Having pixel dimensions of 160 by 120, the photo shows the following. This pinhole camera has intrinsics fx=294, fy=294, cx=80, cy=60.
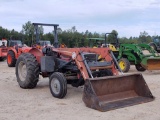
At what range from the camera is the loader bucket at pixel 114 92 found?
19.7ft

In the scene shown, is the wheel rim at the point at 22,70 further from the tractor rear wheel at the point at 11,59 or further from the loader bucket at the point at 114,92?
the tractor rear wheel at the point at 11,59

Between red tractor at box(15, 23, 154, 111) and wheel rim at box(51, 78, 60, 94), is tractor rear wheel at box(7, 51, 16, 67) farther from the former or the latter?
wheel rim at box(51, 78, 60, 94)

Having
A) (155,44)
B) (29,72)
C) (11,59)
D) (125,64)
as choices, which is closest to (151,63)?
(125,64)

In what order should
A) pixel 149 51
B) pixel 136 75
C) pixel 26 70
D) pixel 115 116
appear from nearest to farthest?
1. pixel 115 116
2. pixel 136 75
3. pixel 26 70
4. pixel 149 51

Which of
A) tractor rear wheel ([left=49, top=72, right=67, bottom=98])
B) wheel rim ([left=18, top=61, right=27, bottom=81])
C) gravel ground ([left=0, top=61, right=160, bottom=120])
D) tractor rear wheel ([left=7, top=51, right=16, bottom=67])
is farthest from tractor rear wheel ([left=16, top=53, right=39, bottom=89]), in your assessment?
tractor rear wheel ([left=7, top=51, right=16, bottom=67])

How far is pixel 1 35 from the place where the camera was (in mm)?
36406

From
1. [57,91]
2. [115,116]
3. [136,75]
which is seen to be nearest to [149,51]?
[136,75]

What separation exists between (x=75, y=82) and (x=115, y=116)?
218 cm

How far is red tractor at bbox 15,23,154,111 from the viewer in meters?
6.23

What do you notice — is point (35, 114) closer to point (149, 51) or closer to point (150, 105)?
point (150, 105)

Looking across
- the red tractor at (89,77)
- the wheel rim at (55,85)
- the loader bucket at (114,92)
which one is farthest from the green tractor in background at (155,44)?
the wheel rim at (55,85)

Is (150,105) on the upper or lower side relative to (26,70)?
lower

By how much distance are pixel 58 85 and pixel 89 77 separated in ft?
2.61

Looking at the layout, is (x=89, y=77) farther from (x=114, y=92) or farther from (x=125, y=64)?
(x=125, y=64)
